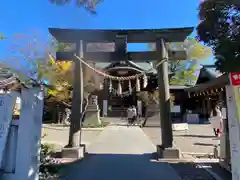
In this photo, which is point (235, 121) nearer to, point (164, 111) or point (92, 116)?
point (164, 111)

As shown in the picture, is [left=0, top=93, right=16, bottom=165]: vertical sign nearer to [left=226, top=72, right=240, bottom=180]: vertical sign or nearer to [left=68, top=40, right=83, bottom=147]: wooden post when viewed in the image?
[left=68, top=40, right=83, bottom=147]: wooden post

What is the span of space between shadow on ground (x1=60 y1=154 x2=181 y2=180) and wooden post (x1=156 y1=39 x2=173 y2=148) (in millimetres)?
886

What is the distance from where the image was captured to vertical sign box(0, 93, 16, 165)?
14.4ft

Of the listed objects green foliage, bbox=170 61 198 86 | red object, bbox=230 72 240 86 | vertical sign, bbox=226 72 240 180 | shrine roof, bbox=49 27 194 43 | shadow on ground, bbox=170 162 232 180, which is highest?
green foliage, bbox=170 61 198 86

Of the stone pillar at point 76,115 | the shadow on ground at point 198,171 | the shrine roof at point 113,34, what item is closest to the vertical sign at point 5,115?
the stone pillar at point 76,115

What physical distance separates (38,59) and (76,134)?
20801 mm

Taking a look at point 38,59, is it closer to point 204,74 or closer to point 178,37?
point 204,74

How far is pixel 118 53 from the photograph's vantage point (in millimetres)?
8641

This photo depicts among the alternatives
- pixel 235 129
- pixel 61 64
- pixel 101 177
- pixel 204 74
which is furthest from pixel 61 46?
pixel 235 129

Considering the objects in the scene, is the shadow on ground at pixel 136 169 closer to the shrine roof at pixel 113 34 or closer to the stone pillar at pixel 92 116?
the shrine roof at pixel 113 34

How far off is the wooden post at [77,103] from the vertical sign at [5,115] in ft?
12.2

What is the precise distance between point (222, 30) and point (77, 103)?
5.49 metres

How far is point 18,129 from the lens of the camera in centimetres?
449

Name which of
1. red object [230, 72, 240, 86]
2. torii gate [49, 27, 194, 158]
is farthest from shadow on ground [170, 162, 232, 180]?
red object [230, 72, 240, 86]
